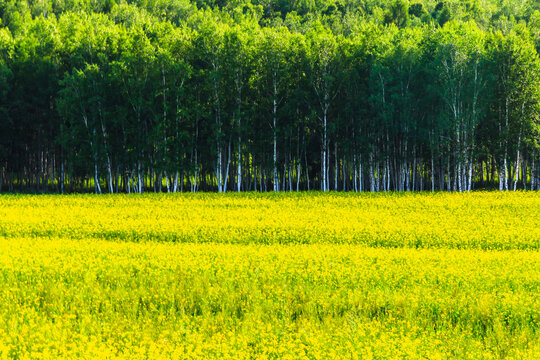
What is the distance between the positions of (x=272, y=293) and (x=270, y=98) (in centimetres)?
4553

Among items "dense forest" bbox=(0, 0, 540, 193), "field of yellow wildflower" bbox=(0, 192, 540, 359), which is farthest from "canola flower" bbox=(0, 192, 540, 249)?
"dense forest" bbox=(0, 0, 540, 193)

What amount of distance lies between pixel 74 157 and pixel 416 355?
5302 centimetres

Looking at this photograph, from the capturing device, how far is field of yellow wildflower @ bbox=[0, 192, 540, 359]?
394 inches

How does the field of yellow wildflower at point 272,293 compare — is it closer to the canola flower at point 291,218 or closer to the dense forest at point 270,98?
the canola flower at point 291,218

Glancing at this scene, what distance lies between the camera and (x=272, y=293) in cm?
1355

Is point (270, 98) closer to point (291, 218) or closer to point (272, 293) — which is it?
point (291, 218)

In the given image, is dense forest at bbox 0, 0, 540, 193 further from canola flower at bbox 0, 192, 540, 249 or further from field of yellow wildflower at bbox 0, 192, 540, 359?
field of yellow wildflower at bbox 0, 192, 540, 359

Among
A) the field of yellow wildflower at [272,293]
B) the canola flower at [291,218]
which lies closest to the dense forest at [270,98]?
the canola flower at [291,218]

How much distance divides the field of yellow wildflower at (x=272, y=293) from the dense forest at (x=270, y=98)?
29.1 metres

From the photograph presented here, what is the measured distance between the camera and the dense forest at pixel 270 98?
175 feet

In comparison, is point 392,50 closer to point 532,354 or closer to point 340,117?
point 340,117

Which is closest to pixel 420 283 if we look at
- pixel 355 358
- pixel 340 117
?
pixel 355 358

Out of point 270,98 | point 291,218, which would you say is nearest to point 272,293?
point 291,218

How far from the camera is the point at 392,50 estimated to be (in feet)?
182
